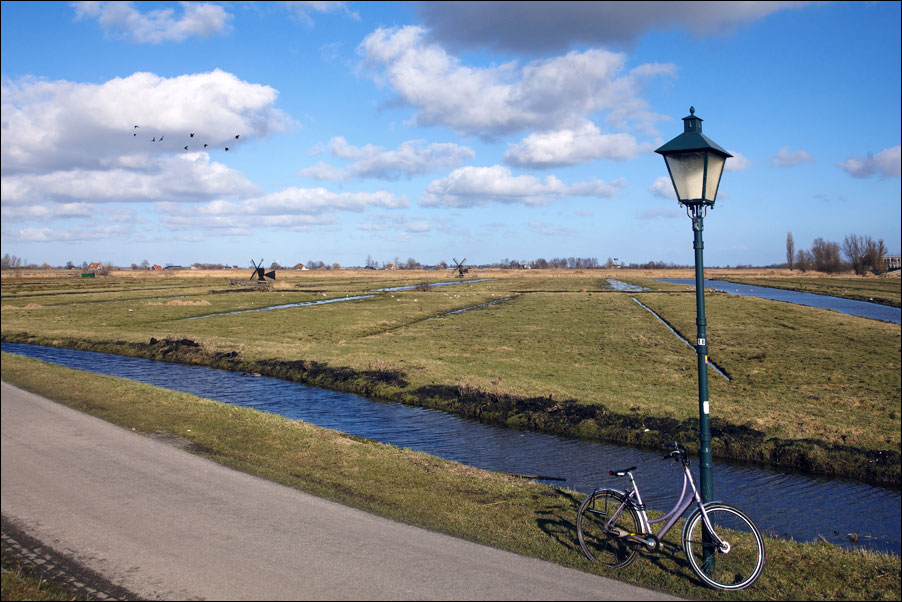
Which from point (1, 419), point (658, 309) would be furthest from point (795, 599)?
point (658, 309)

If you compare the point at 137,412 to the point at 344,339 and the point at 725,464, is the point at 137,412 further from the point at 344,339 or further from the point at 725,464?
the point at 344,339

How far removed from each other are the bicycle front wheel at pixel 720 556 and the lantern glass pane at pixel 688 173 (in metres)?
A: 4.22

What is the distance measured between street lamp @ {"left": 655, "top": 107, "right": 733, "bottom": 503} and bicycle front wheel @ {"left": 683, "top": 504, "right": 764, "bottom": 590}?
0.30m

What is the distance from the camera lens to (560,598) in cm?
727

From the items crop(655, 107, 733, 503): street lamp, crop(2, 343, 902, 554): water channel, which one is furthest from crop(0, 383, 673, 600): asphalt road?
crop(2, 343, 902, 554): water channel

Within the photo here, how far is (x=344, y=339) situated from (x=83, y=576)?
112 ft

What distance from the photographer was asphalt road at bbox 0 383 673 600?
745cm

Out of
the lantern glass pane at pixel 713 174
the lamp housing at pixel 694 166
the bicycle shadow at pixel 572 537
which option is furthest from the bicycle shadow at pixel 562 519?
the lantern glass pane at pixel 713 174

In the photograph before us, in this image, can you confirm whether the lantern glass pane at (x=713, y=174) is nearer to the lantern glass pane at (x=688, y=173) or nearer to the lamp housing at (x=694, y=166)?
the lamp housing at (x=694, y=166)

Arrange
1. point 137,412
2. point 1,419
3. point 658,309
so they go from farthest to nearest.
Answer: point 658,309 → point 137,412 → point 1,419

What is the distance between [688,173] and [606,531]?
514 cm

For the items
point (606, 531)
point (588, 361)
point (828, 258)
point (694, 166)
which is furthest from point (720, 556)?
point (828, 258)

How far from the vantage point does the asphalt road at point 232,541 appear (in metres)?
7.45

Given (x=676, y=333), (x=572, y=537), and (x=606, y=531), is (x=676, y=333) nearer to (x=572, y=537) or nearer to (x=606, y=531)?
(x=572, y=537)
